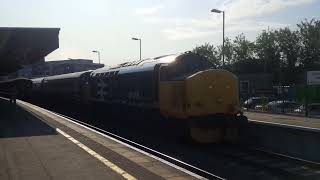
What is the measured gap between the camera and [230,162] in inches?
611

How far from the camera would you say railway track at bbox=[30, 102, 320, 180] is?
13266 mm

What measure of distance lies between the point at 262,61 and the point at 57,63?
217ft

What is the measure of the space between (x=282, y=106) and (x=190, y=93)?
67.3 feet

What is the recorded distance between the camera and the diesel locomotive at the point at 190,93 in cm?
1831

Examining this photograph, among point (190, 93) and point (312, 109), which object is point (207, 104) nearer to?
point (190, 93)

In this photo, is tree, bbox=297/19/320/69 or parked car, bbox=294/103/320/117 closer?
parked car, bbox=294/103/320/117

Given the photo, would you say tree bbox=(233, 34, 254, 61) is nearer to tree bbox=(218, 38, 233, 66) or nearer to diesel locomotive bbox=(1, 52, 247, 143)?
tree bbox=(218, 38, 233, 66)

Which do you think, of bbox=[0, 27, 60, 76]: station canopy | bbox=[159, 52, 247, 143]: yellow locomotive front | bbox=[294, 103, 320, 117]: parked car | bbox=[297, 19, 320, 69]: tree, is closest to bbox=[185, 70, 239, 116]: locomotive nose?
bbox=[159, 52, 247, 143]: yellow locomotive front

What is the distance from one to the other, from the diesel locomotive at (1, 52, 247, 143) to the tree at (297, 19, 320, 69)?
2516 inches

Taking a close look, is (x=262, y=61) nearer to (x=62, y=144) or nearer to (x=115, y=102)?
(x=115, y=102)

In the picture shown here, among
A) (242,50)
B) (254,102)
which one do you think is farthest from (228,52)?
(254,102)

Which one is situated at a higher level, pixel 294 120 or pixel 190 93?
pixel 190 93

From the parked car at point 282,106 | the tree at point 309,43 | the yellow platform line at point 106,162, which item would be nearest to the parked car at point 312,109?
the parked car at point 282,106

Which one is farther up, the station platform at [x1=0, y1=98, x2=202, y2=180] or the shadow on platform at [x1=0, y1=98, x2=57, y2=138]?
the shadow on platform at [x1=0, y1=98, x2=57, y2=138]
